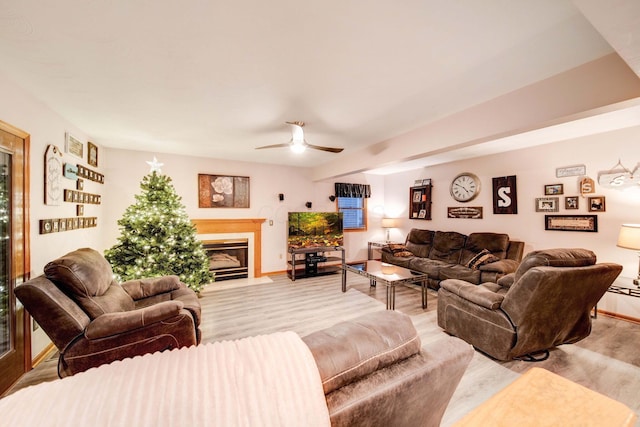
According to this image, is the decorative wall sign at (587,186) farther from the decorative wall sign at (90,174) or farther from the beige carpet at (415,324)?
the decorative wall sign at (90,174)

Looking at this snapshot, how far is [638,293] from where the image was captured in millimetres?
3016

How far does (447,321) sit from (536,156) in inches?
125

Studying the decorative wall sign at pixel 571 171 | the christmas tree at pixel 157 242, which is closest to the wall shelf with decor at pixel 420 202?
the decorative wall sign at pixel 571 171

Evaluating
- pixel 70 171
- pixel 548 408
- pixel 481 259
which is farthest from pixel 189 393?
pixel 481 259

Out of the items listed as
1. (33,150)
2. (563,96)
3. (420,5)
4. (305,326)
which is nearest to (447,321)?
(305,326)

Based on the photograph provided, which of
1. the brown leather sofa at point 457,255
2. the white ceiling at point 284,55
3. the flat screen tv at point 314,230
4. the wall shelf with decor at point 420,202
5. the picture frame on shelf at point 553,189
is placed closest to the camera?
the white ceiling at point 284,55

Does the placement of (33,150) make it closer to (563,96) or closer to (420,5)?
(420,5)

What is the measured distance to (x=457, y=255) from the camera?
476 cm

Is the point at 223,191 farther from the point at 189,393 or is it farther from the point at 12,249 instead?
the point at 189,393

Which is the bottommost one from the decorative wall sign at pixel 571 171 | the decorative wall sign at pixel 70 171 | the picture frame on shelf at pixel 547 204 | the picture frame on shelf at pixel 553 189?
the picture frame on shelf at pixel 547 204

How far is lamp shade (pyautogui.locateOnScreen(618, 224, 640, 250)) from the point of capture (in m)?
2.79

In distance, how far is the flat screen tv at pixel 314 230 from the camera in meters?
5.51

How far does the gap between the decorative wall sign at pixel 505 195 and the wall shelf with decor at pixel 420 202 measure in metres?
1.35

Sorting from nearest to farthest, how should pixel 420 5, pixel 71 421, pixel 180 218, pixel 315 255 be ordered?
pixel 71 421 → pixel 420 5 → pixel 180 218 → pixel 315 255
